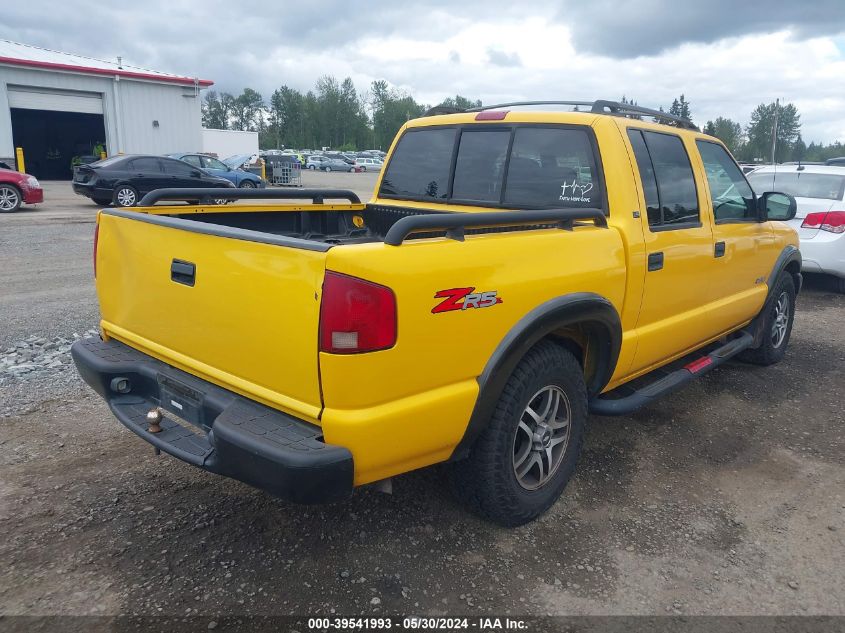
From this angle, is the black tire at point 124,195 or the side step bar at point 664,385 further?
the black tire at point 124,195

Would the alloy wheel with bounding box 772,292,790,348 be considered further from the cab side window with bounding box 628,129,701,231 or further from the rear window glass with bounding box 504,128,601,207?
the rear window glass with bounding box 504,128,601,207

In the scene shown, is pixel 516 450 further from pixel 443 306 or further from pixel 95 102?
pixel 95 102

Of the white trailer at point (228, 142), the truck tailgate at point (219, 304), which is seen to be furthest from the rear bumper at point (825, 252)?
the white trailer at point (228, 142)

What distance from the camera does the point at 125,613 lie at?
2.49 m

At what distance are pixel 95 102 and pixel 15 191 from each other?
50.0 ft

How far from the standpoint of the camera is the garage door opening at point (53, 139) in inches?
1309

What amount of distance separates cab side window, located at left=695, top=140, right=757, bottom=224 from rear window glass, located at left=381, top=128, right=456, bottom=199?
5.55 feet

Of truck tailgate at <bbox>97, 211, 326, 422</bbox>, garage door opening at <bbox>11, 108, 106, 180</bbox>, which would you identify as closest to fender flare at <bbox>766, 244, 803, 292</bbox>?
truck tailgate at <bbox>97, 211, 326, 422</bbox>

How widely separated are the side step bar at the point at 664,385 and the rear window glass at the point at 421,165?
1646mm

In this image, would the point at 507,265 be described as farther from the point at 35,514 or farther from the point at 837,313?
the point at 837,313

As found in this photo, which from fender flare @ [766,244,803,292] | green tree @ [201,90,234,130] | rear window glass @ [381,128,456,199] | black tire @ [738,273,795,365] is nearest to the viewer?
rear window glass @ [381,128,456,199]

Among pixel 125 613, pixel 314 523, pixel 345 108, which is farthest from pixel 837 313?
pixel 345 108

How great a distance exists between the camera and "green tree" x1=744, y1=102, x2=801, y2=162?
86375 millimetres

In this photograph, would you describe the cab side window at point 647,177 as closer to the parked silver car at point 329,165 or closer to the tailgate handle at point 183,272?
the tailgate handle at point 183,272
